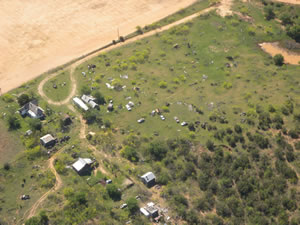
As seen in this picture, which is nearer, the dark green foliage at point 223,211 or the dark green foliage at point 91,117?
the dark green foliage at point 223,211

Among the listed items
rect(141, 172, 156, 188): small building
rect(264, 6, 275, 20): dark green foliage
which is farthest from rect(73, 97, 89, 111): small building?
rect(264, 6, 275, 20): dark green foliage

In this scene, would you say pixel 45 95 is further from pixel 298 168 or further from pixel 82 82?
pixel 298 168

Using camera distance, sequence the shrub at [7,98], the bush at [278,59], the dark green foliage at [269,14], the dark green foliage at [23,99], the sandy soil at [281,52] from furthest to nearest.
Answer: the dark green foliage at [269,14] → the sandy soil at [281,52] → the bush at [278,59] → the shrub at [7,98] → the dark green foliage at [23,99]

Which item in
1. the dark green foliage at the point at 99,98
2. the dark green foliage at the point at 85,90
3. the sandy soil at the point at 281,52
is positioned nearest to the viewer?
the dark green foliage at the point at 99,98

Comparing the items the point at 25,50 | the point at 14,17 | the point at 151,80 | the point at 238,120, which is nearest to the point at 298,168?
the point at 238,120

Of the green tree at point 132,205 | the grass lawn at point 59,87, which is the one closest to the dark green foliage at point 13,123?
the grass lawn at point 59,87

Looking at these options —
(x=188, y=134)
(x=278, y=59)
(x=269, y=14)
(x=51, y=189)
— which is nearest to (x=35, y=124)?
(x=51, y=189)

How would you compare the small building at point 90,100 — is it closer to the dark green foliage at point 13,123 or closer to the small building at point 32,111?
the small building at point 32,111
